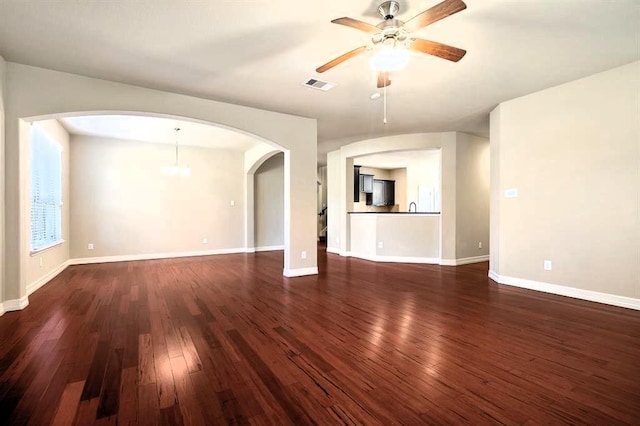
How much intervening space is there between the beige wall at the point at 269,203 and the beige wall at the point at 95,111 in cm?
355

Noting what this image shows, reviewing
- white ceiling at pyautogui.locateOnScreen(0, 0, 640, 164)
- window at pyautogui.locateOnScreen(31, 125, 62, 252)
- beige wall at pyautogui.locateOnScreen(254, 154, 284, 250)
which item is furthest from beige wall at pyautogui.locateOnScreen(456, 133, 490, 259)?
window at pyautogui.locateOnScreen(31, 125, 62, 252)

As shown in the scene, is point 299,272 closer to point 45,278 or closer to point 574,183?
point 45,278

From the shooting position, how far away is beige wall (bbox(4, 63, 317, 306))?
3221 mm

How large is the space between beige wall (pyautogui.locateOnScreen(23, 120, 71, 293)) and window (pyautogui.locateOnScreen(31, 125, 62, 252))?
0.13 meters

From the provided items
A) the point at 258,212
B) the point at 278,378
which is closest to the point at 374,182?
the point at 258,212

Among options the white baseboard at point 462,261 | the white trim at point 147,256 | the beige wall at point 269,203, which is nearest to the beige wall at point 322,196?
the beige wall at point 269,203

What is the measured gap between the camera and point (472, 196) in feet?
20.8

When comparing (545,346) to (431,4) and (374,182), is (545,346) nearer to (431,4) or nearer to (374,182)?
(431,4)

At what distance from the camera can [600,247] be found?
11.7 feet

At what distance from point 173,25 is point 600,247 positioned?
207 inches

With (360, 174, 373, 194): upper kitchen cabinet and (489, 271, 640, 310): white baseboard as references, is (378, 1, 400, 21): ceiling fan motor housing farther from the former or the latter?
(360, 174, 373, 194): upper kitchen cabinet

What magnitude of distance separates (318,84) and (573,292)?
4.29 metres

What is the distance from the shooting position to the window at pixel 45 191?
4.31 m

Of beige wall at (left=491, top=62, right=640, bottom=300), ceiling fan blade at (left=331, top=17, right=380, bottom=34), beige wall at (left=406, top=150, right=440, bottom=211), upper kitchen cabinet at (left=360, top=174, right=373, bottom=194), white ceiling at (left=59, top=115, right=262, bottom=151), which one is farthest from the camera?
beige wall at (left=406, top=150, right=440, bottom=211)
